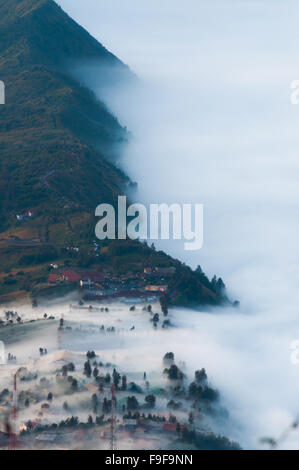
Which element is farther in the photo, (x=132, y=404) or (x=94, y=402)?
(x=94, y=402)

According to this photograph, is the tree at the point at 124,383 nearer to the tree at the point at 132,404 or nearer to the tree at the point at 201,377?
the tree at the point at 132,404

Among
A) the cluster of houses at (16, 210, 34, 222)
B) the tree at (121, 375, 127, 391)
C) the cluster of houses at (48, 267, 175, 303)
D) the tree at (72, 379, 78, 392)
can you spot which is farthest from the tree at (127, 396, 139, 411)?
the cluster of houses at (16, 210, 34, 222)

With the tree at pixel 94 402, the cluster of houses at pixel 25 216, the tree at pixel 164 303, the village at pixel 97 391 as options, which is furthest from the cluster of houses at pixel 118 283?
the tree at pixel 94 402

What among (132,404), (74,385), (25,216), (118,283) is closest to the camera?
(132,404)

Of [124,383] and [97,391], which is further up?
[124,383]

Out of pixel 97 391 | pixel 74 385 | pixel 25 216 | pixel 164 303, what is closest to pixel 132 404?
pixel 97 391

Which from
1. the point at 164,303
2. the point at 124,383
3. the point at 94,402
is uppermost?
the point at 164,303

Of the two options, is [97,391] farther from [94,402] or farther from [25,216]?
[25,216]

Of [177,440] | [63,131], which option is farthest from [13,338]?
[63,131]
